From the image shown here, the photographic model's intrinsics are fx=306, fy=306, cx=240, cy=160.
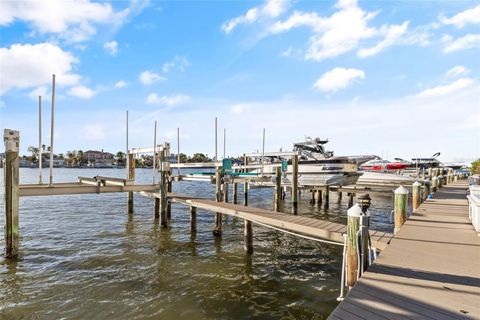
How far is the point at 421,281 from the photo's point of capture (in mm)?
5340

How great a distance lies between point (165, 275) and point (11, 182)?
19.0 feet

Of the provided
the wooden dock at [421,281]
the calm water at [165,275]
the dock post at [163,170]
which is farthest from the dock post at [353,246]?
the dock post at [163,170]

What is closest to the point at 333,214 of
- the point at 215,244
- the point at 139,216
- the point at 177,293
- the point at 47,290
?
the point at 215,244

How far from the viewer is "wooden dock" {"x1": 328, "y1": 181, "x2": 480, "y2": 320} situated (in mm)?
4262

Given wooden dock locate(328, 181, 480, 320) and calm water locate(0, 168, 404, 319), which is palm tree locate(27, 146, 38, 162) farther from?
wooden dock locate(328, 181, 480, 320)

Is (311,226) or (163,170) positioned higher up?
(163,170)

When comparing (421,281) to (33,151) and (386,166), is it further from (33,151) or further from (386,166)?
(33,151)

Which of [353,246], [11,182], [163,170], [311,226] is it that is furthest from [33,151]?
[353,246]

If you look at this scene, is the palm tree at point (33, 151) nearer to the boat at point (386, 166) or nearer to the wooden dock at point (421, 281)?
the boat at point (386, 166)

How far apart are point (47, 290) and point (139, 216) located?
1114cm

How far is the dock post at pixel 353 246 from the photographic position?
6.18 metres

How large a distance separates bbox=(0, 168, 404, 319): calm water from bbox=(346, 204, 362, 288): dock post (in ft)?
4.32

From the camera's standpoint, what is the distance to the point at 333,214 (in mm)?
21078

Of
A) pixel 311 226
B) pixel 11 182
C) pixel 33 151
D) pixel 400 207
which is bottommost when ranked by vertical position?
pixel 311 226
